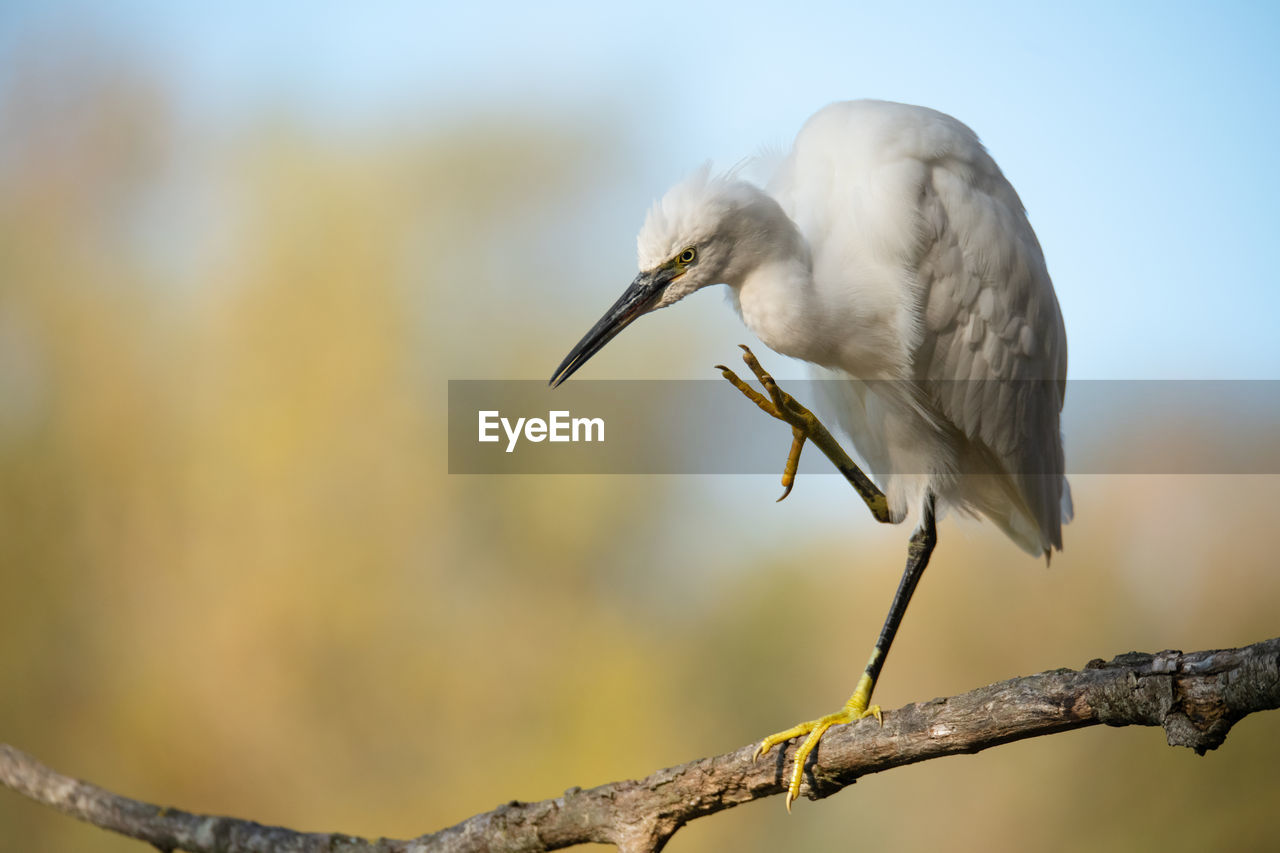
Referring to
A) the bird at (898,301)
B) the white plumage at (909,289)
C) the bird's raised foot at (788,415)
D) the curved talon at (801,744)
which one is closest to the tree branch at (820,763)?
the curved talon at (801,744)

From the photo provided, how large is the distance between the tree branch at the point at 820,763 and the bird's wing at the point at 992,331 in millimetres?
740

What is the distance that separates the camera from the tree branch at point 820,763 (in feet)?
3.07

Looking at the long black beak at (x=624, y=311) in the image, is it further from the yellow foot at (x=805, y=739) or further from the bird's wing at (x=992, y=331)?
the yellow foot at (x=805, y=739)

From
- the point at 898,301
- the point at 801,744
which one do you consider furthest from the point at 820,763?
the point at 898,301

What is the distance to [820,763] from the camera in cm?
131

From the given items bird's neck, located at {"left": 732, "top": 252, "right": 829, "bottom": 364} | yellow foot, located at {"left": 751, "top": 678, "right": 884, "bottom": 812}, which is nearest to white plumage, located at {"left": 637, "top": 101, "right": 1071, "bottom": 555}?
bird's neck, located at {"left": 732, "top": 252, "right": 829, "bottom": 364}

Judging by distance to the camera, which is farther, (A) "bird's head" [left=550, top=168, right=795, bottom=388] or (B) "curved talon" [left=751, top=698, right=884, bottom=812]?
(A) "bird's head" [left=550, top=168, right=795, bottom=388]

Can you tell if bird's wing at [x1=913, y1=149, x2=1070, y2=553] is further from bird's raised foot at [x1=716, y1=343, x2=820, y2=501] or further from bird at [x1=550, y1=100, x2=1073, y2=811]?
bird's raised foot at [x1=716, y1=343, x2=820, y2=501]

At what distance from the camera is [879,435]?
6.44ft

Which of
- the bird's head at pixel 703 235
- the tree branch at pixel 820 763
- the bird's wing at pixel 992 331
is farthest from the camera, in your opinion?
the bird's wing at pixel 992 331

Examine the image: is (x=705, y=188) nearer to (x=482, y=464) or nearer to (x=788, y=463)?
(x=788, y=463)

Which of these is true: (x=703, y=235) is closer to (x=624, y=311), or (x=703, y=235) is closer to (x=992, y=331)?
(x=624, y=311)

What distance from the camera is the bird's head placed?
1.56m

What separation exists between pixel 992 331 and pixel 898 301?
0.80 ft
